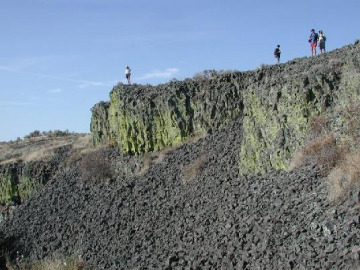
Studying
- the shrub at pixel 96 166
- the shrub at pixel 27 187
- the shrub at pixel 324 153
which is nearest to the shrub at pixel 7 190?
the shrub at pixel 27 187

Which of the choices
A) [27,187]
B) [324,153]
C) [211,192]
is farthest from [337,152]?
[27,187]

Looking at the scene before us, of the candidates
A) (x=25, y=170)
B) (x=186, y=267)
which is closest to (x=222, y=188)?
(x=186, y=267)

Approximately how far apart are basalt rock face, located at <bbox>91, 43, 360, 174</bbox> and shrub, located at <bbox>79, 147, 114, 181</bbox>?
145 centimetres

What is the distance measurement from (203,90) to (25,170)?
17.1m

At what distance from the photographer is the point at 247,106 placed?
19.7 meters

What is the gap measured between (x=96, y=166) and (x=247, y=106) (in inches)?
468

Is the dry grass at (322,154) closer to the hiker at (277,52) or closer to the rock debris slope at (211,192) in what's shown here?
the rock debris slope at (211,192)

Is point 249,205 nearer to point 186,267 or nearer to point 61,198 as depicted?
point 186,267

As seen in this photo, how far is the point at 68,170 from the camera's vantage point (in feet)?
103

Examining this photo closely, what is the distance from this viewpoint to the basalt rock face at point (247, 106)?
52.5ft

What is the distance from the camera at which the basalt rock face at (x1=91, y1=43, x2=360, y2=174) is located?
52.5ft

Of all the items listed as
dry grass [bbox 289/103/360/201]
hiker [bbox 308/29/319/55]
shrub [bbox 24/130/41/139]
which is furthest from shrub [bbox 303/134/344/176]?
shrub [bbox 24/130/41/139]

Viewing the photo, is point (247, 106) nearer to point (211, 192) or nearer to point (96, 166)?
point (211, 192)

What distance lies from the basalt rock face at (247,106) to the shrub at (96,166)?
1454mm
